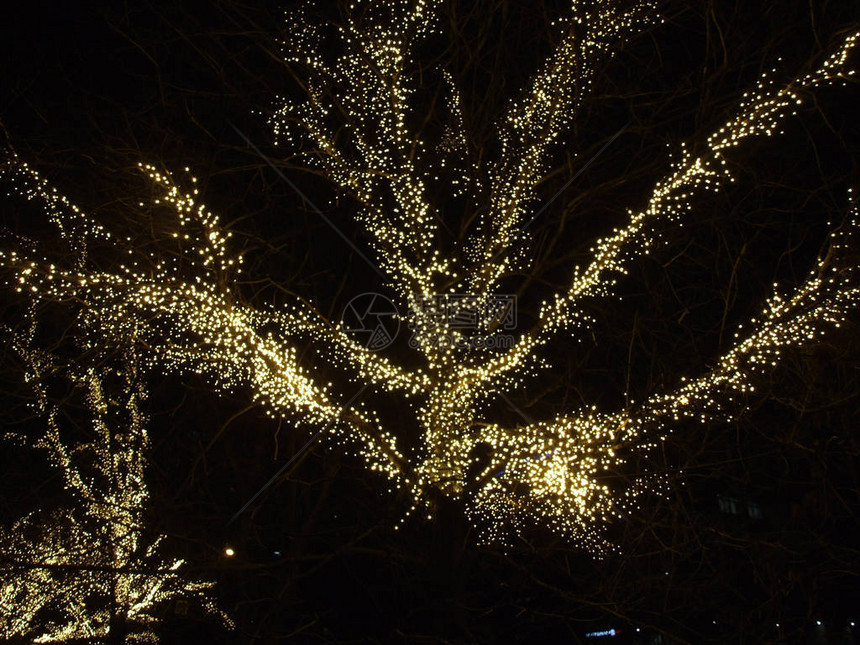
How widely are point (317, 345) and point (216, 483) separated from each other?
13.3ft

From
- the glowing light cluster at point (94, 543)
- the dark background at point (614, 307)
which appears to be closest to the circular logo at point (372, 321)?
the dark background at point (614, 307)

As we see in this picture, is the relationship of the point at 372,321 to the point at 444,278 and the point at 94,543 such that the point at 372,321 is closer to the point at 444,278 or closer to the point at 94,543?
the point at 444,278

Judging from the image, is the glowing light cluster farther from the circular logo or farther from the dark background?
the circular logo

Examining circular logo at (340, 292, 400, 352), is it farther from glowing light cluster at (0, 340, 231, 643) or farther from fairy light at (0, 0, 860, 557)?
glowing light cluster at (0, 340, 231, 643)

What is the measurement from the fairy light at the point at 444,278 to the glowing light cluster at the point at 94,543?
764 mm

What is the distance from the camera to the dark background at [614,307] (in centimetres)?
385

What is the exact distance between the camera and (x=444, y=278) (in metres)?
4.52

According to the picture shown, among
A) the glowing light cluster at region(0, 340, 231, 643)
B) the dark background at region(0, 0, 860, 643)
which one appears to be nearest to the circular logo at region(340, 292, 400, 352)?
the dark background at region(0, 0, 860, 643)

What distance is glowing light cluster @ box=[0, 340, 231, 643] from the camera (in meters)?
3.68

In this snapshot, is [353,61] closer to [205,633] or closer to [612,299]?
[612,299]

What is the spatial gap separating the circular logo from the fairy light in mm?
827

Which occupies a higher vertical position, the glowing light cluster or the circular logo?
the circular logo

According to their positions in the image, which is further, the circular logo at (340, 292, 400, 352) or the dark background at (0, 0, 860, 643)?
the circular logo at (340, 292, 400, 352)

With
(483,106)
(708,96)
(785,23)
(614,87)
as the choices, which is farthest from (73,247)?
(785,23)
